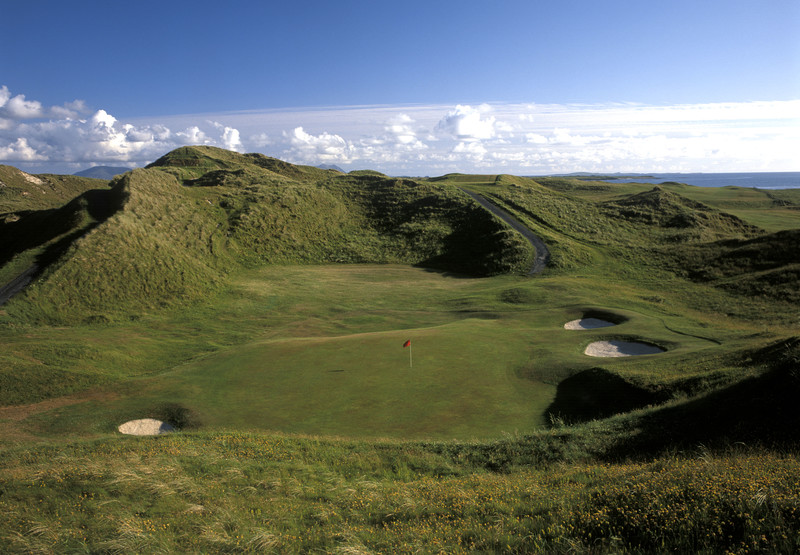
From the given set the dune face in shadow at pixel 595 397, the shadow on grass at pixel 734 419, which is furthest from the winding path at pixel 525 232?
the shadow on grass at pixel 734 419

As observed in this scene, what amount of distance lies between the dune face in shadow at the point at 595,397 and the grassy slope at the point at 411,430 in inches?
10.7

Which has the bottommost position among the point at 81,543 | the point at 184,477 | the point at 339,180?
the point at 184,477

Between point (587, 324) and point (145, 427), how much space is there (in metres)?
31.5

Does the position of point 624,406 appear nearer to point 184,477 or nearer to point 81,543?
point 184,477

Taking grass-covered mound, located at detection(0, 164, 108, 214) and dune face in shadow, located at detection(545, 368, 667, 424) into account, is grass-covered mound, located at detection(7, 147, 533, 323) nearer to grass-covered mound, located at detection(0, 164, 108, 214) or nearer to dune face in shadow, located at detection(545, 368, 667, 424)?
dune face in shadow, located at detection(545, 368, 667, 424)

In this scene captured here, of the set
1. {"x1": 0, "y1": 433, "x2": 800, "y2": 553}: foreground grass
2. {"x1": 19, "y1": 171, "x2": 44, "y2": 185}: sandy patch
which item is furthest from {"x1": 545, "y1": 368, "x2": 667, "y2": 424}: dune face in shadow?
{"x1": 19, "y1": 171, "x2": 44, "y2": 185}: sandy patch

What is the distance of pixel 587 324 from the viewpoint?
35312 millimetres

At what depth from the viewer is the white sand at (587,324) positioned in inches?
1362

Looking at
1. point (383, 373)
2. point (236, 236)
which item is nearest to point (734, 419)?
point (383, 373)

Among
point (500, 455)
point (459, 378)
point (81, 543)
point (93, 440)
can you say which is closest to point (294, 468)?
point (81, 543)

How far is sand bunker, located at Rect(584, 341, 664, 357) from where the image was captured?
2708 centimetres

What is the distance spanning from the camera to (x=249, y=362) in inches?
1065

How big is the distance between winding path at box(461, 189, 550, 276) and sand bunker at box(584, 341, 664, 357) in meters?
29.1

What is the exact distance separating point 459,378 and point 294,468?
37.7 ft
